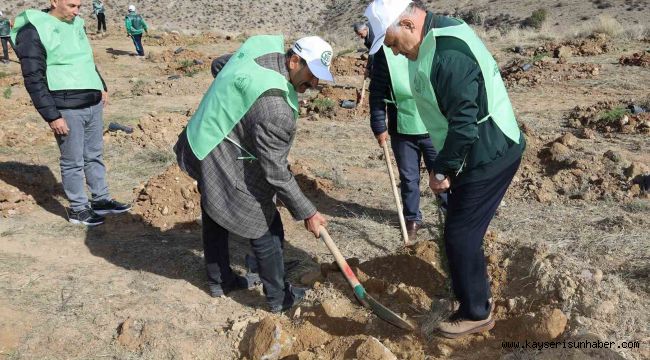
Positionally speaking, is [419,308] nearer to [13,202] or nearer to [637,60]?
[13,202]

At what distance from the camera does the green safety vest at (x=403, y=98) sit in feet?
12.9

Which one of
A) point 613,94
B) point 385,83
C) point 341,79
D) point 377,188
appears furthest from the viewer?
point 341,79

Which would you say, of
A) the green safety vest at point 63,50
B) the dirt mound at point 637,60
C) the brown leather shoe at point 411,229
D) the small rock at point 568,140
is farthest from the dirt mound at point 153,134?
the dirt mound at point 637,60

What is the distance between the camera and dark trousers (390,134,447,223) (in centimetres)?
416

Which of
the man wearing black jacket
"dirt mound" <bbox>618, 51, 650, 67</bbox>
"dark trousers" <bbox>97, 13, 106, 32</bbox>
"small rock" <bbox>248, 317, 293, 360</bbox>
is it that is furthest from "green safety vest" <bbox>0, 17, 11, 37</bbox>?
"small rock" <bbox>248, 317, 293, 360</bbox>

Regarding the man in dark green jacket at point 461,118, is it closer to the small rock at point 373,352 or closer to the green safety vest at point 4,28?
the small rock at point 373,352

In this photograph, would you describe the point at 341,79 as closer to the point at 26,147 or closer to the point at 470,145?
the point at 26,147

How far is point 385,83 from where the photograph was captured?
160 inches

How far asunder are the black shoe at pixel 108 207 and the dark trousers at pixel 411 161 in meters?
2.44

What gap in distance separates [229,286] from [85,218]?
1.77m

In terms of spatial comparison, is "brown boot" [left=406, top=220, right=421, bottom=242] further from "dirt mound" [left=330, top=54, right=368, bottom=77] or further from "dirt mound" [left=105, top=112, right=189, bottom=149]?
"dirt mound" [left=330, top=54, right=368, bottom=77]

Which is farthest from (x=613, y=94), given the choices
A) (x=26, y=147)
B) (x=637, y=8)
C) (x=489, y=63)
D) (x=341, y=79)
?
(x=637, y=8)

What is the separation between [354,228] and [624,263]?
2004 millimetres

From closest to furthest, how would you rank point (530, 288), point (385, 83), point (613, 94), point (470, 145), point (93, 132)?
point (470, 145) → point (530, 288) → point (385, 83) → point (93, 132) → point (613, 94)
